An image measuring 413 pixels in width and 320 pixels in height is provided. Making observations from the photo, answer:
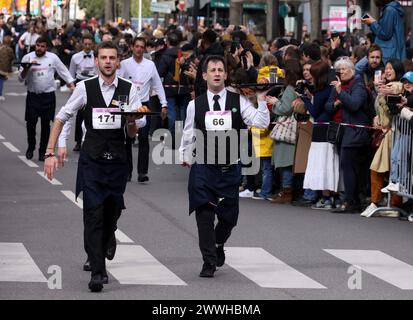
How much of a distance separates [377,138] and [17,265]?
6.17 meters

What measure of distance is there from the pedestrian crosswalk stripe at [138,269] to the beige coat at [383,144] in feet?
13.5

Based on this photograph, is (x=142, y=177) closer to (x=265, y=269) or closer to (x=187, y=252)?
(x=187, y=252)

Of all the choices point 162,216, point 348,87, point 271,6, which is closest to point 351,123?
point 348,87

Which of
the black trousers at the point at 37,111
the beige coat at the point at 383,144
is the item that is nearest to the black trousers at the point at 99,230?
the beige coat at the point at 383,144

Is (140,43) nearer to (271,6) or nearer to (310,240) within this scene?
(310,240)

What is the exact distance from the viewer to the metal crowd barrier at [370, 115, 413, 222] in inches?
676

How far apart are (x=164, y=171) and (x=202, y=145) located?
9928 millimetres

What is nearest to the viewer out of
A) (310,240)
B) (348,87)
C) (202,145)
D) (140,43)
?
(202,145)

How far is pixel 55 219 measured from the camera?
645 inches

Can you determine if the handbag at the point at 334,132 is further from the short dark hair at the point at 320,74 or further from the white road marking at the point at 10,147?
the white road marking at the point at 10,147

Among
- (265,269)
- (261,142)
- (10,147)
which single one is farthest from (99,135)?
(10,147)

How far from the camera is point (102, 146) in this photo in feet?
40.2

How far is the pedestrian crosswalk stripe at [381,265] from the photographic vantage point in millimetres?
12617
